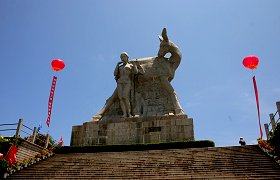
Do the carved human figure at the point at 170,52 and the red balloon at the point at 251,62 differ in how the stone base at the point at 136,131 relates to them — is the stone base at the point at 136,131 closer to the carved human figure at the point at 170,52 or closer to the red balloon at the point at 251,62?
the carved human figure at the point at 170,52

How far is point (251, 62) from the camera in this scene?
13828mm

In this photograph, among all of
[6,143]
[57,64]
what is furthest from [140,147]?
[57,64]

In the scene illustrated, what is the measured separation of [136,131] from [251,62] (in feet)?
22.9

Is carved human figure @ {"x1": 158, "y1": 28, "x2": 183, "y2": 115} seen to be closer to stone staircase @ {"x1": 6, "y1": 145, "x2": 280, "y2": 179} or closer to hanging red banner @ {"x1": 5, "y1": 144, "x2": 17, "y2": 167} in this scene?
stone staircase @ {"x1": 6, "y1": 145, "x2": 280, "y2": 179}

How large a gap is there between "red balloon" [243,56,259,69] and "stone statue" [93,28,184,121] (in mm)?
4300

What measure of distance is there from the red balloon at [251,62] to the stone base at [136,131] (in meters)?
4.00

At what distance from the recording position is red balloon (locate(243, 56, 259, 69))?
45.2 ft

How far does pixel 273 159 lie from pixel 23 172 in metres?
9.20

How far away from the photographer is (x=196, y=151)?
11328 millimetres

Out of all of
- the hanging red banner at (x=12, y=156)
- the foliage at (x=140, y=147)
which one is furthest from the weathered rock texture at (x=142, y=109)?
the hanging red banner at (x=12, y=156)

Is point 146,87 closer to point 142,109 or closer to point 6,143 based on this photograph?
point 142,109

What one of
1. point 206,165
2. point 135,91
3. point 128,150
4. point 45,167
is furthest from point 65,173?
point 135,91

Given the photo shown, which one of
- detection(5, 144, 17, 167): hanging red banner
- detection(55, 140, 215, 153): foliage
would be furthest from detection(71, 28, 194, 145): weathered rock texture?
detection(5, 144, 17, 167): hanging red banner

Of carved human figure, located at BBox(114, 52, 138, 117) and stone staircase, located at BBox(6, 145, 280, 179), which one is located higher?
carved human figure, located at BBox(114, 52, 138, 117)
